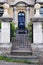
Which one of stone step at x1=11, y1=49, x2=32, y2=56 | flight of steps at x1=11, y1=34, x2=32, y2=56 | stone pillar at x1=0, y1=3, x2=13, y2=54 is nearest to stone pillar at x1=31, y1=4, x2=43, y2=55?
stone step at x1=11, y1=49, x2=32, y2=56

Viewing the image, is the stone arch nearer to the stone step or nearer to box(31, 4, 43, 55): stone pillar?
the stone step

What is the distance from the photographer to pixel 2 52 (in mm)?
13578

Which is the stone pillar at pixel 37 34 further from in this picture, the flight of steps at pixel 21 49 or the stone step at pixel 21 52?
the flight of steps at pixel 21 49

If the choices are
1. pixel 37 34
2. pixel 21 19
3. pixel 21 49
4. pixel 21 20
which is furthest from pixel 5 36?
pixel 21 19

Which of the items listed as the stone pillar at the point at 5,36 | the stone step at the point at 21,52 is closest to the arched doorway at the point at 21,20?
the stone step at the point at 21,52

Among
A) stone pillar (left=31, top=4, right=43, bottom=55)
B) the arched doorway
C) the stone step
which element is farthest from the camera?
the arched doorway

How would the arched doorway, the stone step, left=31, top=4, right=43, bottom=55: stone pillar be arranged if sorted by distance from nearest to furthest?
1. left=31, top=4, right=43, bottom=55: stone pillar
2. the stone step
3. the arched doorway

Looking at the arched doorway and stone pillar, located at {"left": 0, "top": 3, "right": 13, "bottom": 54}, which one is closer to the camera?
stone pillar, located at {"left": 0, "top": 3, "right": 13, "bottom": 54}

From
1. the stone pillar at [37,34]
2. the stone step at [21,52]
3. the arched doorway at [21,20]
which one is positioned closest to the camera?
the stone pillar at [37,34]

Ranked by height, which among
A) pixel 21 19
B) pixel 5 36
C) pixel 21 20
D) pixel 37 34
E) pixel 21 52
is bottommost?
pixel 21 52

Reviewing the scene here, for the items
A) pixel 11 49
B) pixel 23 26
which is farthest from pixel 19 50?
pixel 23 26

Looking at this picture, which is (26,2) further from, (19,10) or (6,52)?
(6,52)

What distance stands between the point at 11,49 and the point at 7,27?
135 cm

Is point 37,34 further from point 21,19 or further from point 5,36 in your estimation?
point 21,19
